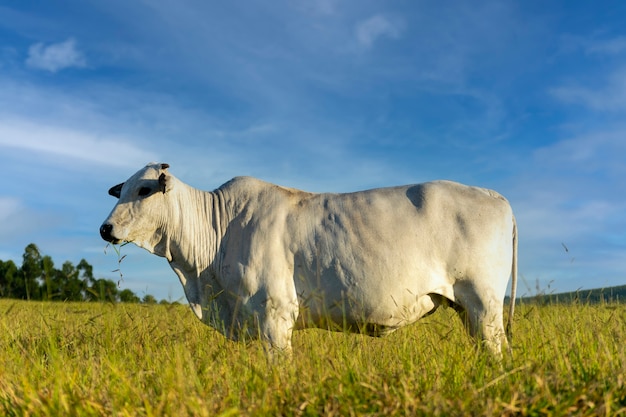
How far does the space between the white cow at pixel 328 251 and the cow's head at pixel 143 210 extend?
1 centimetres

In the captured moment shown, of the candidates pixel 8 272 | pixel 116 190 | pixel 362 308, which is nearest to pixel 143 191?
pixel 116 190

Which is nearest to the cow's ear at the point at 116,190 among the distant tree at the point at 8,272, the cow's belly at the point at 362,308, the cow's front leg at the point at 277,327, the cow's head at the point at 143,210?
the cow's head at the point at 143,210

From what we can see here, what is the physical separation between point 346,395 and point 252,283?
3.33m

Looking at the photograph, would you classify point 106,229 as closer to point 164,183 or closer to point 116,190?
point 164,183

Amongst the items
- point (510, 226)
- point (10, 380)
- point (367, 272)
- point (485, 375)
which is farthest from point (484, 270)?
point (10, 380)

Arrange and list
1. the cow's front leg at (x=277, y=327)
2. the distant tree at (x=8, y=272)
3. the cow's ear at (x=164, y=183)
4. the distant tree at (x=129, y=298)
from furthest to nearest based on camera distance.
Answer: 1. the distant tree at (x=8, y=272)
2. the distant tree at (x=129, y=298)
3. the cow's ear at (x=164, y=183)
4. the cow's front leg at (x=277, y=327)

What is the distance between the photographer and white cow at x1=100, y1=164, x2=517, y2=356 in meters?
7.02

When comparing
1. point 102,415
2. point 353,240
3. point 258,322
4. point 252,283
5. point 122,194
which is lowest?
point 102,415

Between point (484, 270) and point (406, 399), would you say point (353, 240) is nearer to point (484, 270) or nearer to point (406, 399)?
point (484, 270)

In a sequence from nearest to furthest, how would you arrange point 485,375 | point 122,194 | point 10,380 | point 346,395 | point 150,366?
point 346,395 < point 485,375 < point 10,380 < point 150,366 < point 122,194

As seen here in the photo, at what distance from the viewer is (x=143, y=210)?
24.5 feet

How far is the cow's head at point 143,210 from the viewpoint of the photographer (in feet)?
24.1

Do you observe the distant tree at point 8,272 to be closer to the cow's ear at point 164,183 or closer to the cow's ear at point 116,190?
the cow's ear at point 116,190

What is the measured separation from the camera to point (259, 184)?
790 cm
